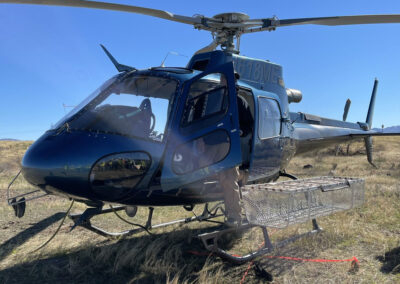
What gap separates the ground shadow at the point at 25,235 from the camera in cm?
486

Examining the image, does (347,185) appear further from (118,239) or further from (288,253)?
(118,239)

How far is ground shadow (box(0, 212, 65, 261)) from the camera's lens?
4.86 m

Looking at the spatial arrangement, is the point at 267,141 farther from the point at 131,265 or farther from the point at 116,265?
A: the point at 116,265

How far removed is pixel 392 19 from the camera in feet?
16.3

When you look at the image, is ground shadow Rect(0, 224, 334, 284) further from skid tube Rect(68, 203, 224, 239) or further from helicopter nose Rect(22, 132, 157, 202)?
helicopter nose Rect(22, 132, 157, 202)

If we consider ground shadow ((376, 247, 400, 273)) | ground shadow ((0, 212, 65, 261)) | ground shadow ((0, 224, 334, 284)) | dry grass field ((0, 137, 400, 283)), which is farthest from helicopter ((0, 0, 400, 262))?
ground shadow ((376, 247, 400, 273))

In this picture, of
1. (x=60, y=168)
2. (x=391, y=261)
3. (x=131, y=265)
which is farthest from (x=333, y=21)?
(x=131, y=265)

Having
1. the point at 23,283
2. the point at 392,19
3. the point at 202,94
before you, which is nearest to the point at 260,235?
the point at 202,94

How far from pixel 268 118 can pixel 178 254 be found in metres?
2.49

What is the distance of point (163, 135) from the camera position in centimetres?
391

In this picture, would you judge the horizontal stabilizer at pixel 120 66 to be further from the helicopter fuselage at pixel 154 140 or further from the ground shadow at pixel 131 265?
the ground shadow at pixel 131 265

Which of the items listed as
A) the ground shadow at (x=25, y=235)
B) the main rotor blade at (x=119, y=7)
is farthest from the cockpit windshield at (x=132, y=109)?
the ground shadow at (x=25, y=235)

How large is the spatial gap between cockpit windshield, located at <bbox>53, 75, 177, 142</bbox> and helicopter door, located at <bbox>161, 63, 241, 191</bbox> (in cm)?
21

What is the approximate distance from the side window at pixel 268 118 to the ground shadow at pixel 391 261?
2.32 meters
